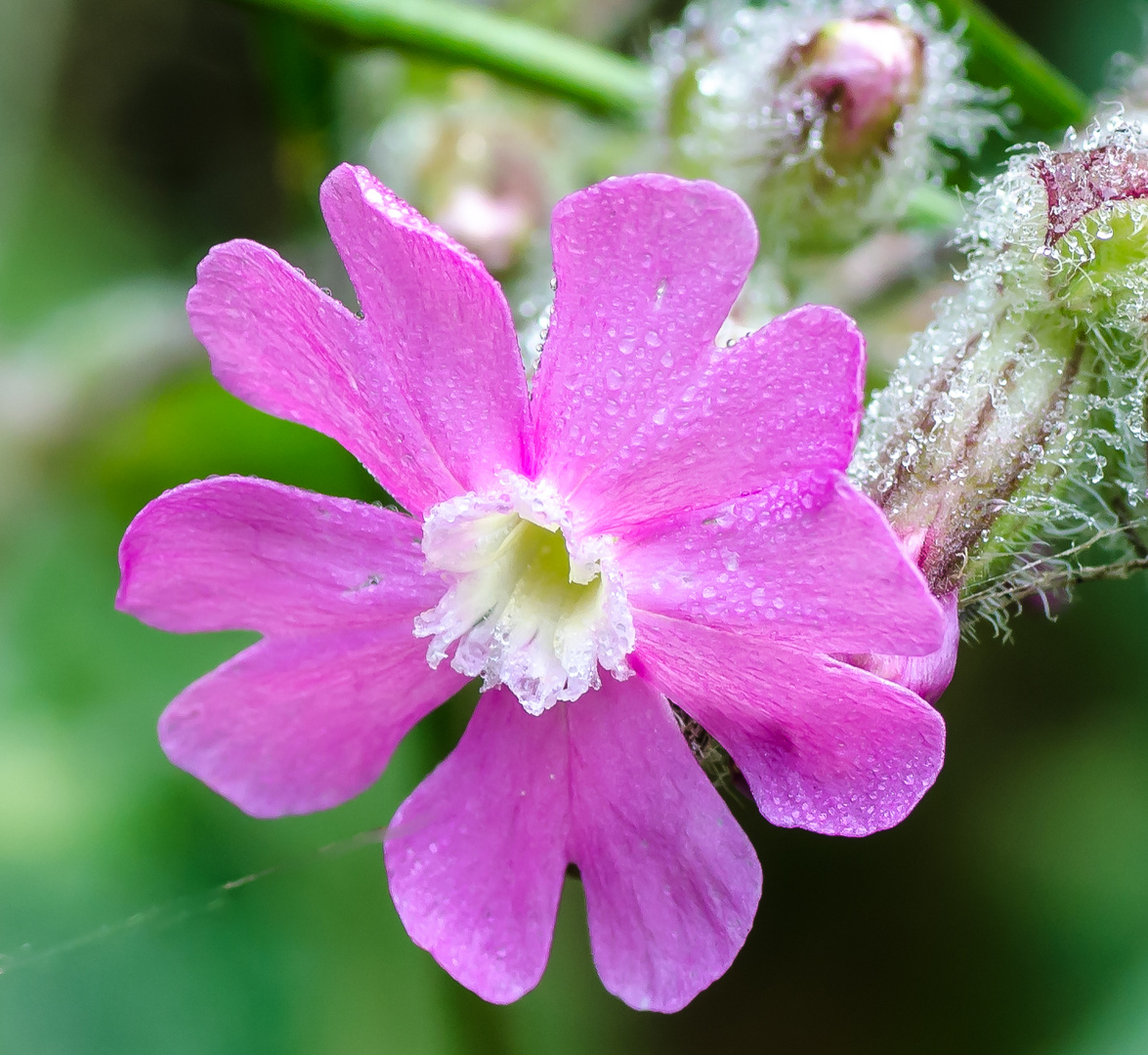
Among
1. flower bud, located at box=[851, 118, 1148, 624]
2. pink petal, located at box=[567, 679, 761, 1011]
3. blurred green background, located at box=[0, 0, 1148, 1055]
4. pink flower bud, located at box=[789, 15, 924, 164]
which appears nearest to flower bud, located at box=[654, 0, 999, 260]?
pink flower bud, located at box=[789, 15, 924, 164]

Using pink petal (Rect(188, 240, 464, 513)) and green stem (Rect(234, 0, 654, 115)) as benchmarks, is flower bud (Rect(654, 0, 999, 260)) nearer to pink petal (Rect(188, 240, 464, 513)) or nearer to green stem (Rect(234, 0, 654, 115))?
green stem (Rect(234, 0, 654, 115))

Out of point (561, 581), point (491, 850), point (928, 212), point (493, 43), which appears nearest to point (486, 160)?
point (493, 43)

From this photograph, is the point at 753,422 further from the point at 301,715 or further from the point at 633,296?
the point at 301,715

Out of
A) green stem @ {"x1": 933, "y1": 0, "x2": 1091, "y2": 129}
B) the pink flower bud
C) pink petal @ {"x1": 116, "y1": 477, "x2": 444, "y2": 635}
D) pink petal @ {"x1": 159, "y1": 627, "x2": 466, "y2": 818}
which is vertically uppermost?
green stem @ {"x1": 933, "y1": 0, "x2": 1091, "y2": 129}

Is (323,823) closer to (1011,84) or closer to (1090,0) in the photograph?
(1011,84)

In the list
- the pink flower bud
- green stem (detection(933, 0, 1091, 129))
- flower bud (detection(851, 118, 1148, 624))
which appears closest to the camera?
flower bud (detection(851, 118, 1148, 624))
